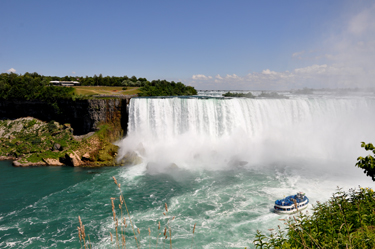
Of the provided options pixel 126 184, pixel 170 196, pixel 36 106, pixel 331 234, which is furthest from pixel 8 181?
pixel 331 234

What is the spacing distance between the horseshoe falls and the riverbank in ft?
5.89

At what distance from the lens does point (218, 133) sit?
32781 mm

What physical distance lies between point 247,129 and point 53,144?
1139 inches

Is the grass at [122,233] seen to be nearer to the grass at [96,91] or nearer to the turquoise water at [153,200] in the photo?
the turquoise water at [153,200]

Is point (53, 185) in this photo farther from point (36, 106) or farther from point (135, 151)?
point (36, 106)

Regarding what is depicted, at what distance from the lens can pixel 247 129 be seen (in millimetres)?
33531

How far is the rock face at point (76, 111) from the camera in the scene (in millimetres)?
33469

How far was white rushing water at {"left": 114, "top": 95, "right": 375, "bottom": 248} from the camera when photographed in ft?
58.6

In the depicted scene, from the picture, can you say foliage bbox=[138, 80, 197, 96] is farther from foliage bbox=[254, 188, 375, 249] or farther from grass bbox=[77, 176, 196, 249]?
foliage bbox=[254, 188, 375, 249]

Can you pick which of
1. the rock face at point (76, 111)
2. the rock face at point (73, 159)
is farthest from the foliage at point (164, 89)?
the rock face at point (73, 159)

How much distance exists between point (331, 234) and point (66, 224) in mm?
16245

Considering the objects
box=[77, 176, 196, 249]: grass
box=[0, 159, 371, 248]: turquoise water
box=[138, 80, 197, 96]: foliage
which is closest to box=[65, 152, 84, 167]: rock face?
box=[0, 159, 371, 248]: turquoise water

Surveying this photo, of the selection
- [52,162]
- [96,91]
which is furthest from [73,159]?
[96,91]

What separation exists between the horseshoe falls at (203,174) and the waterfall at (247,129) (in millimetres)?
150
